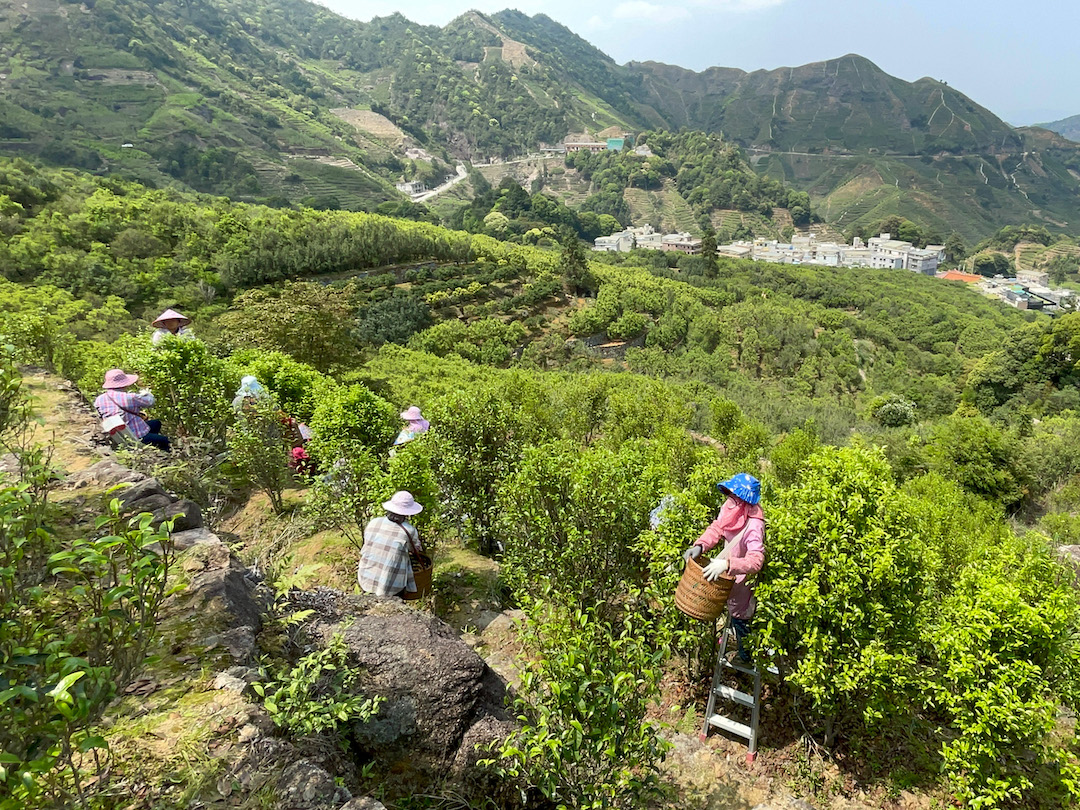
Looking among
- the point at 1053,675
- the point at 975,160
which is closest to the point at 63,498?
the point at 1053,675

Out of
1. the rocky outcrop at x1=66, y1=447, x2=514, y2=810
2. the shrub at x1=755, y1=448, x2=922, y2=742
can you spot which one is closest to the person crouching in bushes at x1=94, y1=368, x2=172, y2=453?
the rocky outcrop at x1=66, y1=447, x2=514, y2=810

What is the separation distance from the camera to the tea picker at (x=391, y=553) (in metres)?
5.12

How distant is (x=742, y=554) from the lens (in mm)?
4422

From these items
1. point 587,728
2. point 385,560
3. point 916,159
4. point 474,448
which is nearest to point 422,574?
point 385,560

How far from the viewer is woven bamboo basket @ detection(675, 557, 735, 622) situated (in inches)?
164

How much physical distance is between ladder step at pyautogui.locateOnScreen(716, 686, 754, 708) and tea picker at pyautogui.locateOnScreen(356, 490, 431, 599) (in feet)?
10.2

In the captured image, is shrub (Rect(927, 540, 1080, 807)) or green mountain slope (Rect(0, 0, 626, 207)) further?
green mountain slope (Rect(0, 0, 626, 207))

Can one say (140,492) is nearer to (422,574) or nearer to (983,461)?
(422,574)

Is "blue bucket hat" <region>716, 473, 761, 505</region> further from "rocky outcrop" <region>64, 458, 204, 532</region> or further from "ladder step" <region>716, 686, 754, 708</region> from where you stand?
"rocky outcrop" <region>64, 458, 204, 532</region>

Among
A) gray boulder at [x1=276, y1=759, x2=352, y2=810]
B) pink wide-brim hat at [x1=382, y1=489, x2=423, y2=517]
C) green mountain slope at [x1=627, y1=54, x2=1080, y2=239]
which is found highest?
green mountain slope at [x1=627, y1=54, x2=1080, y2=239]

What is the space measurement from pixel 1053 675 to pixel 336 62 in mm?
226014

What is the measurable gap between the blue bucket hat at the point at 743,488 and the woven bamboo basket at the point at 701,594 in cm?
67

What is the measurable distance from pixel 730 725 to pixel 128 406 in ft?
27.7

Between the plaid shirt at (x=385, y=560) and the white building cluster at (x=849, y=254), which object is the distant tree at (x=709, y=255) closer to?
the white building cluster at (x=849, y=254)
